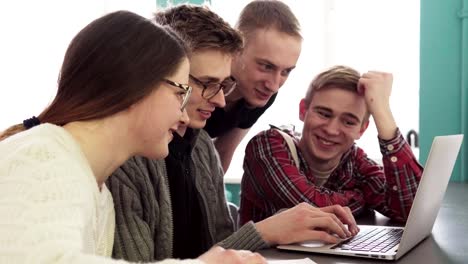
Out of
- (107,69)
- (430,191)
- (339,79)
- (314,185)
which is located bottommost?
(314,185)

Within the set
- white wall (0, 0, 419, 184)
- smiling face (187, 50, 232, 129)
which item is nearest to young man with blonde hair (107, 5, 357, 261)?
smiling face (187, 50, 232, 129)

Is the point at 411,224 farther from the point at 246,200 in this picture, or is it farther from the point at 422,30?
the point at 422,30

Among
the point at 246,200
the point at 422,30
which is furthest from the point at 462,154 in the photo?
the point at 246,200

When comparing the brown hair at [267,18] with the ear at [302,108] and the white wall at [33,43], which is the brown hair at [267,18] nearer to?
the ear at [302,108]

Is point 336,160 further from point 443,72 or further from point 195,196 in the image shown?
point 443,72

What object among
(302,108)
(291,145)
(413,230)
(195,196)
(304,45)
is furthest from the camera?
(304,45)

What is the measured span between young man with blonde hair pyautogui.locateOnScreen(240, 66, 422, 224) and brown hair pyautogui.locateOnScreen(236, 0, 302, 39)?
0.61 feet

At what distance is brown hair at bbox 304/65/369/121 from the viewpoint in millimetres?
1758

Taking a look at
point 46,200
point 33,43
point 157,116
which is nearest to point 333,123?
point 157,116

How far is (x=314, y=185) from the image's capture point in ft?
5.36

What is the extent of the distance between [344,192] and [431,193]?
0.42m

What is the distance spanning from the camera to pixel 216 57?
1.36m

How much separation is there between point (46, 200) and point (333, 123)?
3.68 feet

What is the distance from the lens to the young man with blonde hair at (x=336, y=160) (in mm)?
1627
